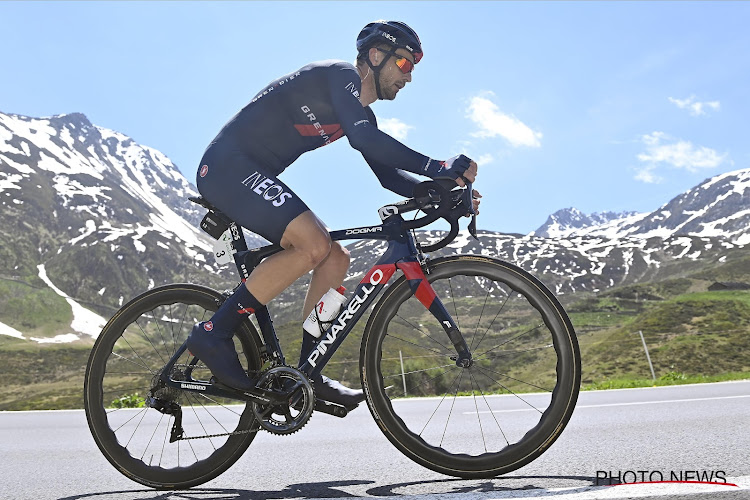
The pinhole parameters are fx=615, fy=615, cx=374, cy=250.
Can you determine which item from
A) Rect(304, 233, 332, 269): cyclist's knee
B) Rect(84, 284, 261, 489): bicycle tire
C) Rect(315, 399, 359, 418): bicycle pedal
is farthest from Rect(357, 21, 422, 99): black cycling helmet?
Rect(315, 399, 359, 418): bicycle pedal

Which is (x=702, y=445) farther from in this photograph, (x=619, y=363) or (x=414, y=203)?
(x=619, y=363)

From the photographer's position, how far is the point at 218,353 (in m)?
3.24

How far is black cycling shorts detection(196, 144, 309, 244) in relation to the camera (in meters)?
3.23

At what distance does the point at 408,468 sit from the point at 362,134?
1.85 meters

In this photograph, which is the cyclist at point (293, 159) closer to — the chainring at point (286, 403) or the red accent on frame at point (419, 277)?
the chainring at point (286, 403)

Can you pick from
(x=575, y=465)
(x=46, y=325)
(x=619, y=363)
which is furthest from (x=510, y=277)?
(x=46, y=325)

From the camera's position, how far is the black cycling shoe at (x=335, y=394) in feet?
10.7

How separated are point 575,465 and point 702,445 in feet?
3.15

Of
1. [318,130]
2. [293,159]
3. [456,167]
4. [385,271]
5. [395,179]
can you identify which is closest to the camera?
[456,167]

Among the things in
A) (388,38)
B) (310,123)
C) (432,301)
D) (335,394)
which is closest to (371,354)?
(335,394)

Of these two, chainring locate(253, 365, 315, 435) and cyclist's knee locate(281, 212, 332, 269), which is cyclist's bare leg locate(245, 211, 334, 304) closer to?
cyclist's knee locate(281, 212, 332, 269)

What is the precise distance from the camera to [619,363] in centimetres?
7062

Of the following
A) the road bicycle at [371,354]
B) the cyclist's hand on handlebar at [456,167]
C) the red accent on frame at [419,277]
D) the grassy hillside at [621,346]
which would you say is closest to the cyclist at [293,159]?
the cyclist's hand on handlebar at [456,167]

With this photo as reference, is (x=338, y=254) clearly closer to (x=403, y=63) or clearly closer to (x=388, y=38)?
(x=403, y=63)
